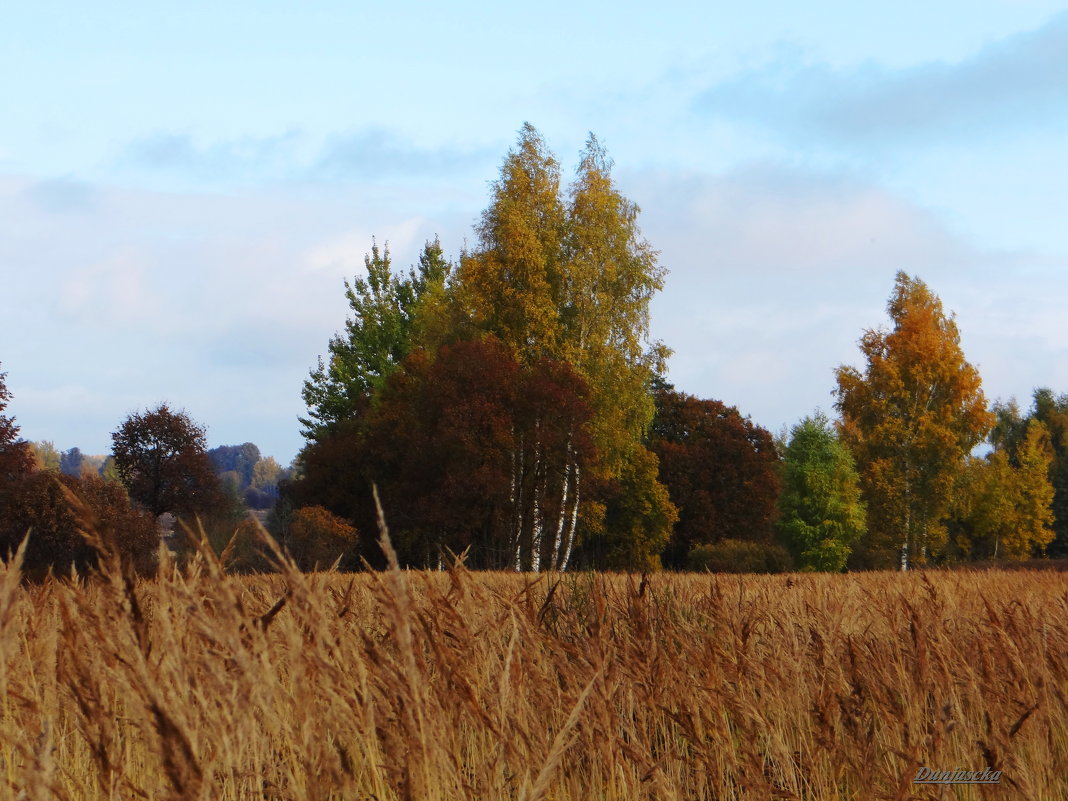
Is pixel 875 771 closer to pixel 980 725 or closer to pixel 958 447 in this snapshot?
pixel 980 725

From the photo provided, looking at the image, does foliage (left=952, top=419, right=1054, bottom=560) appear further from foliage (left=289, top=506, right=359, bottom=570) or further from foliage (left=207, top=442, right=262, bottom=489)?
foliage (left=207, top=442, right=262, bottom=489)

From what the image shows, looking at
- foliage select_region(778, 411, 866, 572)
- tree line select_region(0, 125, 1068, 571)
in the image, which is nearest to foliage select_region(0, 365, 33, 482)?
tree line select_region(0, 125, 1068, 571)

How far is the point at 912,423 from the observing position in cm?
3347

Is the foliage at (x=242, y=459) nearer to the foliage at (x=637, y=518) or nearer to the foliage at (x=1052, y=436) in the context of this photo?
the foliage at (x=1052, y=436)

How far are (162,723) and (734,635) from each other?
2536mm

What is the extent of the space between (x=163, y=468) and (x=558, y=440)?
34.2 feet

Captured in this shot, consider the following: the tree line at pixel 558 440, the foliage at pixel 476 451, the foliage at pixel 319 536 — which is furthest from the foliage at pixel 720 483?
the foliage at pixel 319 536

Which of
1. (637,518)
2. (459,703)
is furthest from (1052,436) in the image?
(459,703)

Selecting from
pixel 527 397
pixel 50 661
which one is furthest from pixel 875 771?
pixel 527 397

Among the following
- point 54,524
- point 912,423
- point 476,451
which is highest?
point 912,423

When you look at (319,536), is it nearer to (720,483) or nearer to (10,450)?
(10,450)

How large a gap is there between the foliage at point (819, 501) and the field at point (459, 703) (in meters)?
28.3

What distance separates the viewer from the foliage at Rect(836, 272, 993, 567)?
33.5 metres

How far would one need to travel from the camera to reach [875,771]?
11.6 feet
